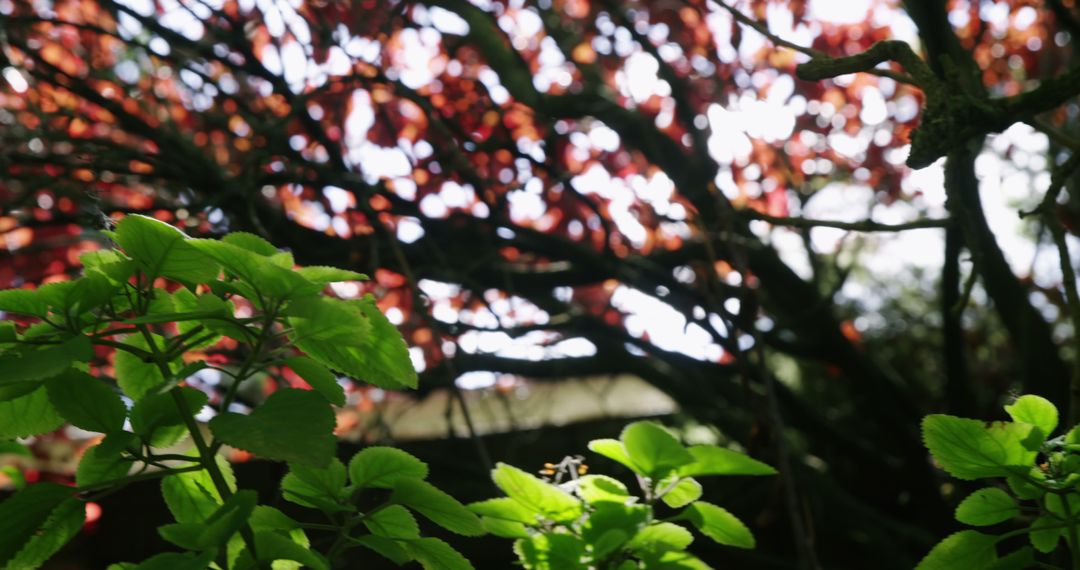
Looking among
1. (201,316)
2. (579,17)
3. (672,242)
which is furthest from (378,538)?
(579,17)

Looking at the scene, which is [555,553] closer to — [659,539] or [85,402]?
[659,539]

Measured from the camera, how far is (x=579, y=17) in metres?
5.20

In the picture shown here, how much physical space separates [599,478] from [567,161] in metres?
4.18

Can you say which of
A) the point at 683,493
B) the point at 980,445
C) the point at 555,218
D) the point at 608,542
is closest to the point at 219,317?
the point at 608,542

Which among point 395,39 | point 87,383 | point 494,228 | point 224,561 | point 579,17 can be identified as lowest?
point 224,561

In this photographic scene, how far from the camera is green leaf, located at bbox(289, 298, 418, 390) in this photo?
902mm

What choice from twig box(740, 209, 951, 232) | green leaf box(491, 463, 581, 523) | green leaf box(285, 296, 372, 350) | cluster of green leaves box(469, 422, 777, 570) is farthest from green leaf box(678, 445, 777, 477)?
twig box(740, 209, 951, 232)

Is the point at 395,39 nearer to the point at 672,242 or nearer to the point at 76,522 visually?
the point at 672,242

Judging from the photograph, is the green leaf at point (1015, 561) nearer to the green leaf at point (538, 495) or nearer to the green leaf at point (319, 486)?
the green leaf at point (538, 495)

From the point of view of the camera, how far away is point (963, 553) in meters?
1.07

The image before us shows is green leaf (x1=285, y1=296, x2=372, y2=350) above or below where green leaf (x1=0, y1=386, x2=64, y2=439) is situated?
above

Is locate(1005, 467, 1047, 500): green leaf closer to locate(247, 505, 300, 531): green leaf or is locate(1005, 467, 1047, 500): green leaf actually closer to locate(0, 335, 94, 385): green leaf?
locate(247, 505, 300, 531): green leaf

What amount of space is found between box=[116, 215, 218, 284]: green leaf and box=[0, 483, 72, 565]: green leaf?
0.23 m

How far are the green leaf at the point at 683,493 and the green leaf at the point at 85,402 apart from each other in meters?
0.57
